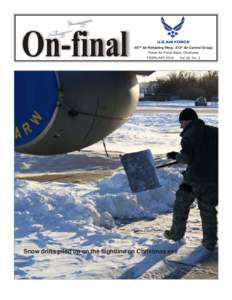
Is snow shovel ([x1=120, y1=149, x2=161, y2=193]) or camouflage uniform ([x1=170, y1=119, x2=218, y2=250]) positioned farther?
snow shovel ([x1=120, y1=149, x2=161, y2=193])

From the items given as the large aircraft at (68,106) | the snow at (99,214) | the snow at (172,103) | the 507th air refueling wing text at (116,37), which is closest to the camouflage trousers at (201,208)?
the snow at (99,214)

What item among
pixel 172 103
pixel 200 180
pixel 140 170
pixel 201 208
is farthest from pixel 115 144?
pixel 201 208

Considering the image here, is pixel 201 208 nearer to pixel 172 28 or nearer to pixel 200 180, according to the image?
pixel 200 180

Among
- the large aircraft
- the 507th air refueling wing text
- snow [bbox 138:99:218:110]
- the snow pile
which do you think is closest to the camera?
the 507th air refueling wing text

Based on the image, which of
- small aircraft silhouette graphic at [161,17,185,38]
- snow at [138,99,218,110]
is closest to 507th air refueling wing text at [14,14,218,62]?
small aircraft silhouette graphic at [161,17,185,38]

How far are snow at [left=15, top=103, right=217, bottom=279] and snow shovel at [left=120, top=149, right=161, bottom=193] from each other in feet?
0.24

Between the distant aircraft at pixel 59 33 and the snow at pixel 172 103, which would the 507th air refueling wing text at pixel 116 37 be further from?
the snow at pixel 172 103

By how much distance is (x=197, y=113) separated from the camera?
485 centimetres

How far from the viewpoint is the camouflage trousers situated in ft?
16.4

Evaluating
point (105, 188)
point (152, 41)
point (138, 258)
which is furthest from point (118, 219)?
point (152, 41)

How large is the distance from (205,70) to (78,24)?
1.03m

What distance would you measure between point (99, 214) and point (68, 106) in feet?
3.56
